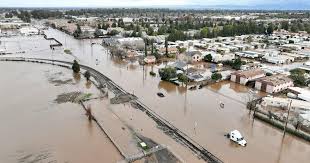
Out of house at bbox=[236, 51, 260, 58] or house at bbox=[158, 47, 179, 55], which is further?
house at bbox=[158, 47, 179, 55]

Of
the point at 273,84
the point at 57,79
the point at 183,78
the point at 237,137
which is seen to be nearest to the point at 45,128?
the point at 57,79

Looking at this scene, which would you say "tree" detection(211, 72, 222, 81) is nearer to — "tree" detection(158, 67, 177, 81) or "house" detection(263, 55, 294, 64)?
"tree" detection(158, 67, 177, 81)

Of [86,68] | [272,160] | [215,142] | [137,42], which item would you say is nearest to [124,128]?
[215,142]

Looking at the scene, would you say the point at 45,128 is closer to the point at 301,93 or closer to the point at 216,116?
the point at 216,116

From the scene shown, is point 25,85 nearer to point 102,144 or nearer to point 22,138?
point 22,138

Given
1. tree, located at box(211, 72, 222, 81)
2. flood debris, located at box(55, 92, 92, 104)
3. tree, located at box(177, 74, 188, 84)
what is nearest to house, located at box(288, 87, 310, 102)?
tree, located at box(211, 72, 222, 81)

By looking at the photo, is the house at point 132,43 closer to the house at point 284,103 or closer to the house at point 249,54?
the house at point 249,54

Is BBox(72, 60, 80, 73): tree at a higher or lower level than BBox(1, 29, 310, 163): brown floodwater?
higher
